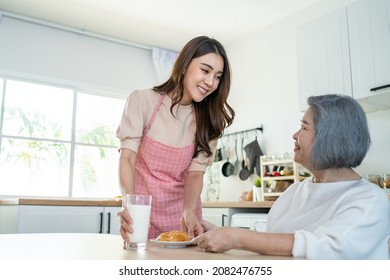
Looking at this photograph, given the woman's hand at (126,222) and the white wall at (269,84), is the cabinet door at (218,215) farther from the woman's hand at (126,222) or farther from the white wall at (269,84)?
the woman's hand at (126,222)

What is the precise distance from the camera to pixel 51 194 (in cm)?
381

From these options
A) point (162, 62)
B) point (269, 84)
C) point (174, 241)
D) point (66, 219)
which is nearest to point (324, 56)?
point (269, 84)

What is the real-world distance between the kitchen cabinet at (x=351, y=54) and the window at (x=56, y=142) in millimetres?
2140

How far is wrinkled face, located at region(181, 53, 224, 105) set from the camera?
1.46m

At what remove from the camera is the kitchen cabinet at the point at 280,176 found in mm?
3084

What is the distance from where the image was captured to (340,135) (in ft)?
3.76

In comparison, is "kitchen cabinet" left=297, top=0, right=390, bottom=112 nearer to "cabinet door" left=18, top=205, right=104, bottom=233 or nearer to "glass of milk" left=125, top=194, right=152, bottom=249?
"cabinet door" left=18, top=205, right=104, bottom=233

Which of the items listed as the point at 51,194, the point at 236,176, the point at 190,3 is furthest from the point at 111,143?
the point at 190,3

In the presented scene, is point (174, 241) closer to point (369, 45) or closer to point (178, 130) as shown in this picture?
point (178, 130)

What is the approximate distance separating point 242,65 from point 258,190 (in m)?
1.49

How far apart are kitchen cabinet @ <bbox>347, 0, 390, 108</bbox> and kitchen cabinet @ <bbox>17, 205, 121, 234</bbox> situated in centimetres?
197

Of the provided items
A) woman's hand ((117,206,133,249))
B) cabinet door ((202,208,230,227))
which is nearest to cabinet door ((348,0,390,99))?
cabinet door ((202,208,230,227))

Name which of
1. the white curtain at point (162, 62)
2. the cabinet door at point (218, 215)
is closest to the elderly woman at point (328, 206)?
the cabinet door at point (218, 215)

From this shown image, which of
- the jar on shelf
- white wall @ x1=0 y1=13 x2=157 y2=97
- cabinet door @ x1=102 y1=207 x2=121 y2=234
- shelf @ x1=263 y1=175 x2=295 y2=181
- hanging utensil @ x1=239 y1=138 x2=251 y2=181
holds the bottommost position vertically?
cabinet door @ x1=102 y1=207 x2=121 y2=234
